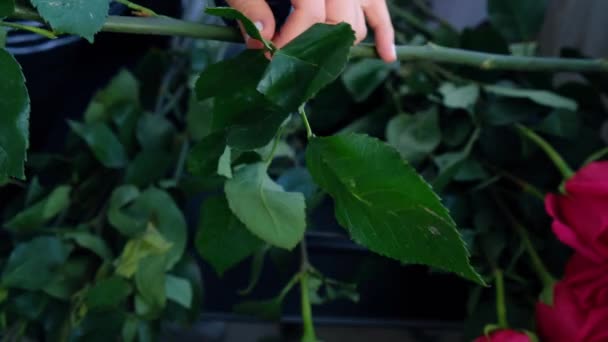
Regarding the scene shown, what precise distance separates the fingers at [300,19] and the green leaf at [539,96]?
17cm

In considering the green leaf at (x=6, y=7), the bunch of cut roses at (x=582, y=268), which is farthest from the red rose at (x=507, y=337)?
the green leaf at (x=6, y=7)

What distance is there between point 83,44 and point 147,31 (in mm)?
433

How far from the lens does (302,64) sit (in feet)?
0.52

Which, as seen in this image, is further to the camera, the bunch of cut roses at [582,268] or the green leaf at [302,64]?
the bunch of cut roses at [582,268]

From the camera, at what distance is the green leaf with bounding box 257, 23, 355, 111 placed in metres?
0.16

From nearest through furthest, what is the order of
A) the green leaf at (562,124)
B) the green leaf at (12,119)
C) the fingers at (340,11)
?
the green leaf at (12,119)
the fingers at (340,11)
the green leaf at (562,124)

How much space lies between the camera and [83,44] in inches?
22.3

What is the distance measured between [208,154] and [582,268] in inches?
6.8

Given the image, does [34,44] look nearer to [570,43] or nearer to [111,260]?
[111,260]

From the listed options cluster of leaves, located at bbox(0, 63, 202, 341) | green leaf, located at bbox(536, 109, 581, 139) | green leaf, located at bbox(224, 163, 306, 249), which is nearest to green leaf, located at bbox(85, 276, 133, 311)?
cluster of leaves, located at bbox(0, 63, 202, 341)

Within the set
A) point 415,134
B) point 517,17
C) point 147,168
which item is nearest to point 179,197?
point 147,168

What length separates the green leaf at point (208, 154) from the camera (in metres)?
0.19

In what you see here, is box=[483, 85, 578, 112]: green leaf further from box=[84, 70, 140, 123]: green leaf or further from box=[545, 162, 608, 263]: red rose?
box=[84, 70, 140, 123]: green leaf

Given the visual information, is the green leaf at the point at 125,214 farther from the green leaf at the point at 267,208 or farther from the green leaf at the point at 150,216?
the green leaf at the point at 267,208
